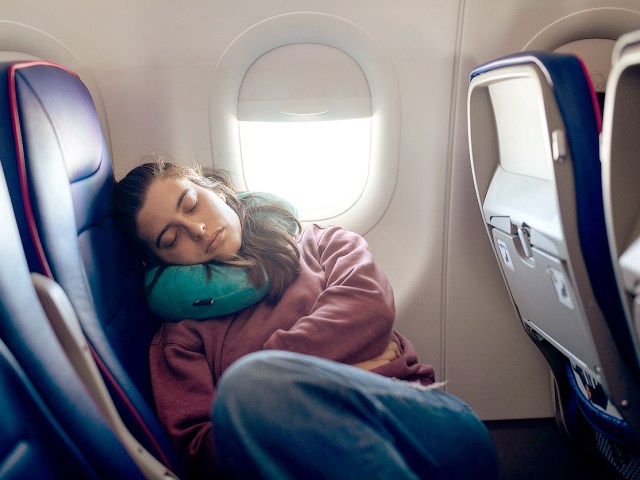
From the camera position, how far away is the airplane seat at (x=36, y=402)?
2.78 ft

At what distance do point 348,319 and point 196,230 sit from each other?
45 centimetres

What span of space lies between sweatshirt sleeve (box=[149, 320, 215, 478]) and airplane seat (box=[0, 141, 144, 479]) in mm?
277

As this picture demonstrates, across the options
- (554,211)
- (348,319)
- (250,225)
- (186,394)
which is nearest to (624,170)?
(554,211)

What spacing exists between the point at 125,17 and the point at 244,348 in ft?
3.65

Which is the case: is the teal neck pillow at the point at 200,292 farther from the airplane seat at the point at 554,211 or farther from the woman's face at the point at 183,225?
the airplane seat at the point at 554,211

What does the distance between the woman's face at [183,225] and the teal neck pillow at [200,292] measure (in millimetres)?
56

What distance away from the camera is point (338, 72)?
1850 millimetres

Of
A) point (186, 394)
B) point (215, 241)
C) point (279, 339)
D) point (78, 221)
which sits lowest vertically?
point (186, 394)

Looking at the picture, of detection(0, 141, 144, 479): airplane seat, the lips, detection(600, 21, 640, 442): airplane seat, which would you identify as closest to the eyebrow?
the lips

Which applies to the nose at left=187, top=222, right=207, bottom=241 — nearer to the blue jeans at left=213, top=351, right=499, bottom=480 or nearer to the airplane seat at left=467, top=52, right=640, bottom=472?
the blue jeans at left=213, top=351, right=499, bottom=480

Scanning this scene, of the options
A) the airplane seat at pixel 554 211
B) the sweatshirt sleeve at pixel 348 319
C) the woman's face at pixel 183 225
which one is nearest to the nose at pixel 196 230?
the woman's face at pixel 183 225

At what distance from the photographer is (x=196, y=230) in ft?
4.75

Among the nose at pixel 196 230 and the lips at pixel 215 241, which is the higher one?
the nose at pixel 196 230

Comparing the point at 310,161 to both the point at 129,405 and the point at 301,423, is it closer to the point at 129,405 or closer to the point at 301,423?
the point at 129,405
